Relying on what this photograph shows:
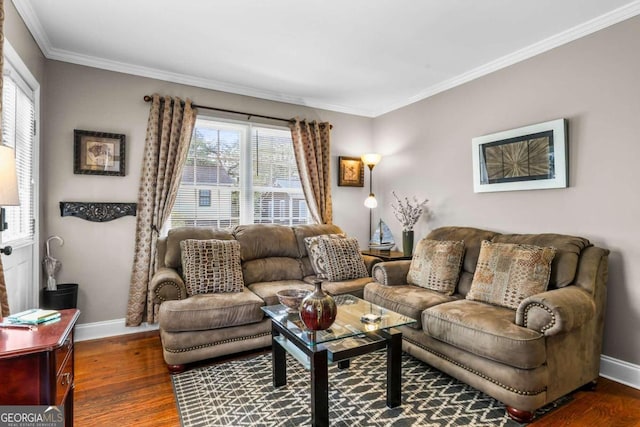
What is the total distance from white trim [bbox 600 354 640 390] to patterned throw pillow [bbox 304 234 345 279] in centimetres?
229

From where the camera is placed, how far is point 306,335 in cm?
198

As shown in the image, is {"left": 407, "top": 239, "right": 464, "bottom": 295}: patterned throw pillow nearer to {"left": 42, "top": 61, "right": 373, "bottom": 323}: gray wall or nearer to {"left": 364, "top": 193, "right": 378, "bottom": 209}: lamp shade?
{"left": 364, "top": 193, "right": 378, "bottom": 209}: lamp shade

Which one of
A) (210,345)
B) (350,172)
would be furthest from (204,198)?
(350,172)

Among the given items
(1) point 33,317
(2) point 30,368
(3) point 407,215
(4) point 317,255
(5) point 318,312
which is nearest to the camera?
(2) point 30,368

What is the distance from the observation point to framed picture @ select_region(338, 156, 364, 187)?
459 cm

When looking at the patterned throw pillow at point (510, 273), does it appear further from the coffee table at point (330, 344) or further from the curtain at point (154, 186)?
the curtain at point (154, 186)

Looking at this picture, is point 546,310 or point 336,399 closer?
point 546,310

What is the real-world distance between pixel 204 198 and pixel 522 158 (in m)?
3.16

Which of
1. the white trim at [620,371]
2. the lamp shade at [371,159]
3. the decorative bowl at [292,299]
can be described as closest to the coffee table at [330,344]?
the decorative bowl at [292,299]

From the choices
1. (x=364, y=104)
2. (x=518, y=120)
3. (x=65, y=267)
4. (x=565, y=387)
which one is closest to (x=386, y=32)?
(x=518, y=120)

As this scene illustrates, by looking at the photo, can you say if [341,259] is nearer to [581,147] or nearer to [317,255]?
[317,255]

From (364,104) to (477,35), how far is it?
1.89 metres

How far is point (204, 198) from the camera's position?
3.80 m

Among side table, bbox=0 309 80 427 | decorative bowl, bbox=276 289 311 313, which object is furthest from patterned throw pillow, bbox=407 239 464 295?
side table, bbox=0 309 80 427
